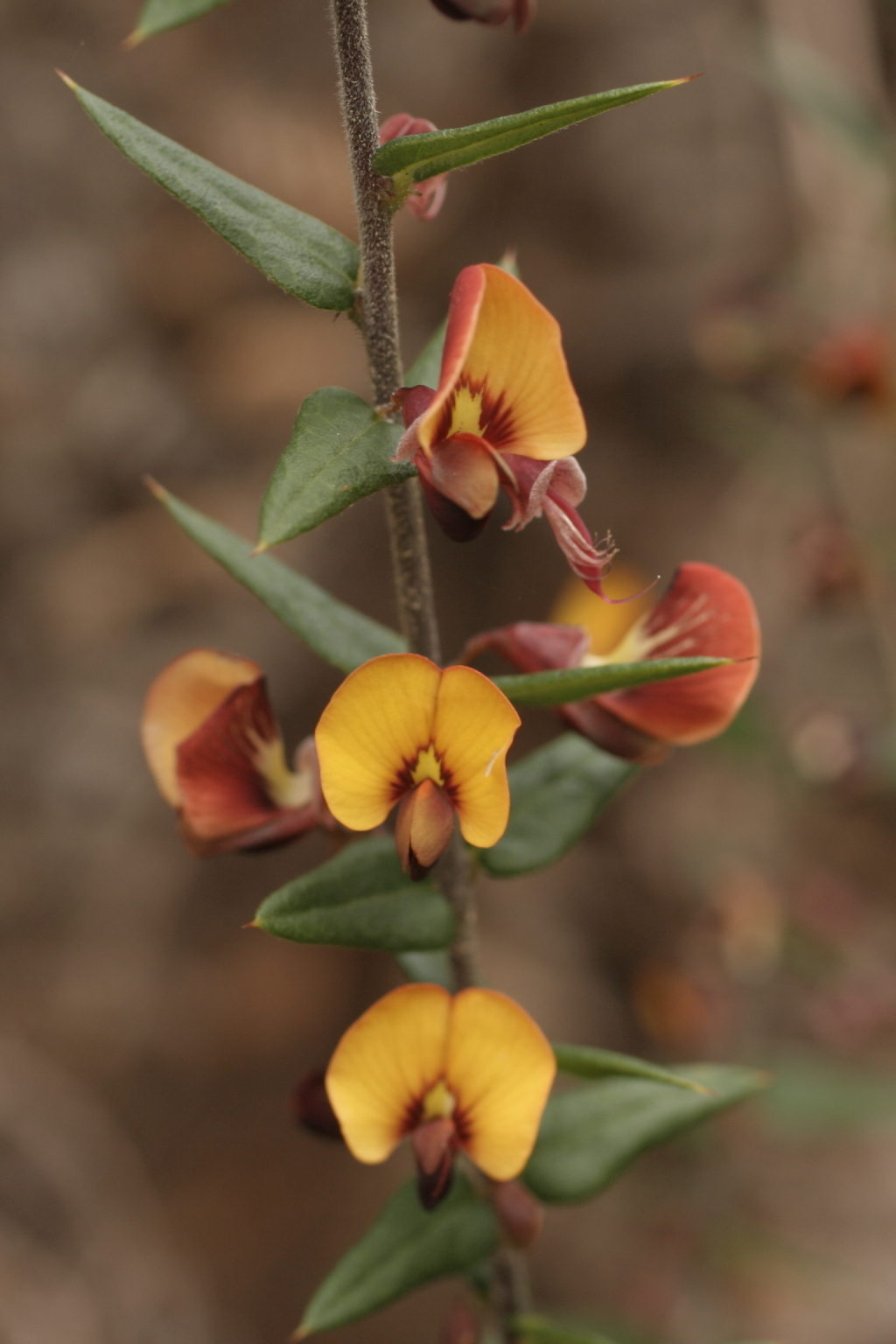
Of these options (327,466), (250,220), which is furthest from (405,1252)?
(250,220)

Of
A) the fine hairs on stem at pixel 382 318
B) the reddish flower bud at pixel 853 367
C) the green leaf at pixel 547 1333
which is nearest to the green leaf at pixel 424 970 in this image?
the fine hairs on stem at pixel 382 318

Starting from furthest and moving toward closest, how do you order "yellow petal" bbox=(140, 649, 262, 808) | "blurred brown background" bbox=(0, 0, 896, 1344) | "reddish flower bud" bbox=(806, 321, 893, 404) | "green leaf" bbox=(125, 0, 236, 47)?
"blurred brown background" bbox=(0, 0, 896, 1344) < "reddish flower bud" bbox=(806, 321, 893, 404) < "yellow petal" bbox=(140, 649, 262, 808) < "green leaf" bbox=(125, 0, 236, 47)

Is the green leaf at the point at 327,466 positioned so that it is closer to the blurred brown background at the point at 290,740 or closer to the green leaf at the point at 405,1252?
the green leaf at the point at 405,1252

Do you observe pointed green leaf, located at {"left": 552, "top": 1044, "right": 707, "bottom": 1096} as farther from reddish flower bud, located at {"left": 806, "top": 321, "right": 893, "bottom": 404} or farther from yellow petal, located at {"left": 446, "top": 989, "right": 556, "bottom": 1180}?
reddish flower bud, located at {"left": 806, "top": 321, "right": 893, "bottom": 404}

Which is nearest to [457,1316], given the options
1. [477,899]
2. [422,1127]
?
[422,1127]

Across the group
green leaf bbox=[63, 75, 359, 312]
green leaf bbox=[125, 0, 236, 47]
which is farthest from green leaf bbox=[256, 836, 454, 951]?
green leaf bbox=[125, 0, 236, 47]

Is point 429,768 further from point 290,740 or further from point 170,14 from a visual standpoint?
point 290,740
